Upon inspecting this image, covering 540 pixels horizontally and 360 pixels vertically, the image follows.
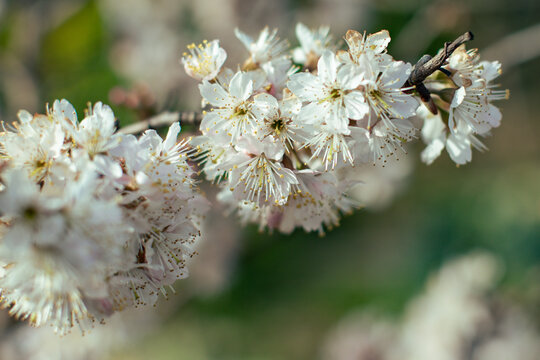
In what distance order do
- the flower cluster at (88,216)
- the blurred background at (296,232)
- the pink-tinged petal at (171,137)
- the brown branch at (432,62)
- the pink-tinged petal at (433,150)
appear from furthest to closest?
1. the blurred background at (296,232)
2. the pink-tinged petal at (433,150)
3. the pink-tinged petal at (171,137)
4. the brown branch at (432,62)
5. the flower cluster at (88,216)

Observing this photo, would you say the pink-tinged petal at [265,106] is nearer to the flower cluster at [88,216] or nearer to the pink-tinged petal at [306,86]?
the pink-tinged petal at [306,86]

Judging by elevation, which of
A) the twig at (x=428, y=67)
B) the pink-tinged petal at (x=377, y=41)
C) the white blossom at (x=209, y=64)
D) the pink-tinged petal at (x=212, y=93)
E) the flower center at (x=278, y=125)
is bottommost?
the twig at (x=428, y=67)

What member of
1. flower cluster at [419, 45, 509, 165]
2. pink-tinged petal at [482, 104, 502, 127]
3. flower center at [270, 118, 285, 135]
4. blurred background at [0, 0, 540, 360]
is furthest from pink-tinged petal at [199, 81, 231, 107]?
blurred background at [0, 0, 540, 360]

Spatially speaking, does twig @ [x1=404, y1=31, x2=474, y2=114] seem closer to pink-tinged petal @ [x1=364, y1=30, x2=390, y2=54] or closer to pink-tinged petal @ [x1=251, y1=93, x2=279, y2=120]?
pink-tinged petal @ [x1=364, y1=30, x2=390, y2=54]

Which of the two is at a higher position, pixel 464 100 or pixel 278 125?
pixel 278 125

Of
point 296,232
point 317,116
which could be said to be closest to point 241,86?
point 317,116

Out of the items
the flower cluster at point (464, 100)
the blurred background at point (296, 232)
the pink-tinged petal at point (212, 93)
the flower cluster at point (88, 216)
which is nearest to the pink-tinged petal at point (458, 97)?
the flower cluster at point (464, 100)

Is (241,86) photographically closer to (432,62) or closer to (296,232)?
(432,62)
